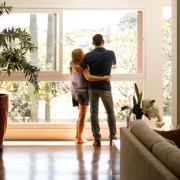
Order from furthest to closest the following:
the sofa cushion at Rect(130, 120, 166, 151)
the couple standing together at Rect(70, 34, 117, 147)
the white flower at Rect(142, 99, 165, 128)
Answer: the couple standing together at Rect(70, 34, 117, 147) < the white flower at Rect(142, 99, 165, 128) < the sofa cushion at Rect(130, 120, 166, 151)

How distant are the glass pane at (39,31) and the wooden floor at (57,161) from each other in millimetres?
1356

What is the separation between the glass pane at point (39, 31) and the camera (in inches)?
172

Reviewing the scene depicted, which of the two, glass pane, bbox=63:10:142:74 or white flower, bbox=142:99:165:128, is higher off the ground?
glass pane, bbox=63:10:142:74

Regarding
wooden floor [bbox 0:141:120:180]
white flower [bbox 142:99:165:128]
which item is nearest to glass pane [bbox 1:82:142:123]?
wooden floor [bbox 0:141:120:180]

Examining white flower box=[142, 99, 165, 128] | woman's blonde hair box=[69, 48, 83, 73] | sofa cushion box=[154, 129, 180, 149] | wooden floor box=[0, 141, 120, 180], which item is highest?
woman's blonde hair box=[69, 48, 83, 73]

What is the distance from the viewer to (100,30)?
4410mm

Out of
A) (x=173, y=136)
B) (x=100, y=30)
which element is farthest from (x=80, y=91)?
(x=173, y=136)

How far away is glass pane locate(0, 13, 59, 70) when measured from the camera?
172 inches

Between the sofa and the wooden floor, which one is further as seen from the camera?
the wooden floor

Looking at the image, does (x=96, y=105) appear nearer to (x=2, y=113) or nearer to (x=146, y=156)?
(x=2, y=113)

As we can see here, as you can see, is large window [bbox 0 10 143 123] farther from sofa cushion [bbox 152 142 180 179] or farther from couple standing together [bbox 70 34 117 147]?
sofa cushion [bbox 152 142 180 179]

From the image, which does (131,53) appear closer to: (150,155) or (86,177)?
(86,177)

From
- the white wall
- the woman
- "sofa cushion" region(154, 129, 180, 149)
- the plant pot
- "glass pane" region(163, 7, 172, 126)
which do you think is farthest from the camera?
"glass pane" region(163, 7, 172, 126)


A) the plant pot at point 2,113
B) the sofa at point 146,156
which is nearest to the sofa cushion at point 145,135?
the sofa at point 146,156
